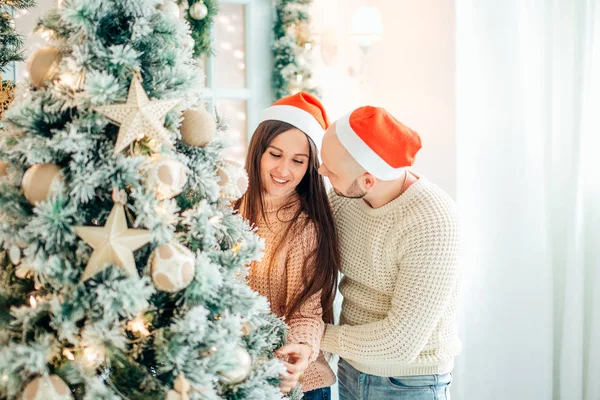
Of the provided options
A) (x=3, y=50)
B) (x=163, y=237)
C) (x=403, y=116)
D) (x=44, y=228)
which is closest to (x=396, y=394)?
(x=163, y=237)

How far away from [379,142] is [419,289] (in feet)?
1.20

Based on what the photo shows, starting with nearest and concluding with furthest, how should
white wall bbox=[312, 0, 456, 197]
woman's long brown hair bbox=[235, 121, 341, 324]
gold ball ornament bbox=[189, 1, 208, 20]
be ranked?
woman's long brown hair bbox=[235, 121, 341, 324], gold ball ornament bbox=[189, 1, 208, 20], white wall bbox=[312, 0, 456, 197]

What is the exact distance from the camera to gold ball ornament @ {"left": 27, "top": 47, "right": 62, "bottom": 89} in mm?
869

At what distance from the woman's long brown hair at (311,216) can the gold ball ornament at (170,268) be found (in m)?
0.59

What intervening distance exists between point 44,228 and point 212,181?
27cm

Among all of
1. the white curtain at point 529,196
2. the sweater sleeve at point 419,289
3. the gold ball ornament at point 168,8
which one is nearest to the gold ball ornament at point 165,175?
the gold ball ornament at point 168,8

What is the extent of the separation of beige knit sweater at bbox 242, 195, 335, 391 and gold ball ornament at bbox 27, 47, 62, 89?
78 cm

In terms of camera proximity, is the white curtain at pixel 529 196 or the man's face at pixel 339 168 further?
the white curtain at pixel 529 196

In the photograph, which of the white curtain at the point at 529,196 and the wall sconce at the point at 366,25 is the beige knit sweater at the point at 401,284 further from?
the wall sconce at the point at 366,25

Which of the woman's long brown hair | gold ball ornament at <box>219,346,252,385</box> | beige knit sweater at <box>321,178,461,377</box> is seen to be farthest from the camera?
the woman's long brown hair

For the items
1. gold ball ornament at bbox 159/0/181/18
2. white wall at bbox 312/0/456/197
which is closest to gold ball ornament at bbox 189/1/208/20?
white wall at bbox 312/0/456/197

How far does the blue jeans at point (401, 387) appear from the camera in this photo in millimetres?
1480

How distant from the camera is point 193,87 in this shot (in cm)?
95

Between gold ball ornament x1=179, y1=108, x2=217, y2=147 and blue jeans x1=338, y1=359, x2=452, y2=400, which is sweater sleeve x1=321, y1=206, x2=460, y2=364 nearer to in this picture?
blue jeans x1=338, y1=359, x2=452, y2=400
